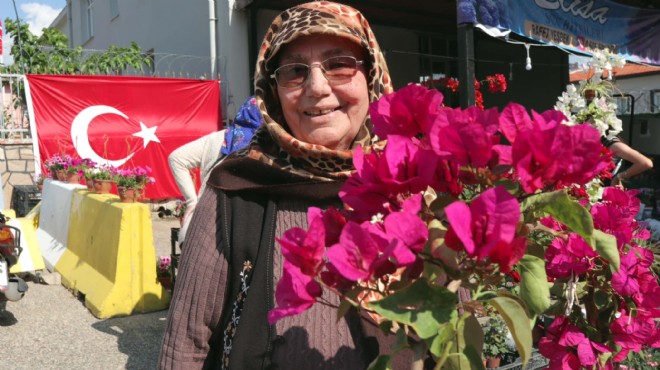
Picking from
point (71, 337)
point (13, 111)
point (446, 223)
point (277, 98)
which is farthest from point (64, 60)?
point (446, 223)

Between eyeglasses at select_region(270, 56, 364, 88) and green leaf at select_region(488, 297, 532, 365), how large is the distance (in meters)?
1.04

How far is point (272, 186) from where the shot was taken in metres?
1.65

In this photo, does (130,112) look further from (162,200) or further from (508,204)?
(508,204)

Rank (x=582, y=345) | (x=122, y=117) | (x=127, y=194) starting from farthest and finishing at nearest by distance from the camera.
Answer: (x=122, y=117)
(x=127, y=194)
(x=582, y=345)

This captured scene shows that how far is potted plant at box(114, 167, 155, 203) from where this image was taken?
566cm

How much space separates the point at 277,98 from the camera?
1.82 m

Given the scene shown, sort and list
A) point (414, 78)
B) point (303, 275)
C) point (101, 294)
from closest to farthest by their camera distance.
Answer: point (303, 275) → point (101, 294) → point (414, 78)

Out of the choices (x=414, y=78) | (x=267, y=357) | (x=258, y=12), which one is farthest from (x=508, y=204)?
(x=414, y=78)

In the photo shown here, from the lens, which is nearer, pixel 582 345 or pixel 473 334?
pixel 473 334

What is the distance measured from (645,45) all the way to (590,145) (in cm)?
1135

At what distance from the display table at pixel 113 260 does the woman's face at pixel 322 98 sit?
13.1 ft

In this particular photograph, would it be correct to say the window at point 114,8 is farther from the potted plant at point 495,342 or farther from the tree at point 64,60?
the potted plant at point 495,342

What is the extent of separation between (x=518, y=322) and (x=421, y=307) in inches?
4.4

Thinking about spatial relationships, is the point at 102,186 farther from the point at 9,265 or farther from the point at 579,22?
the point at 579,22
